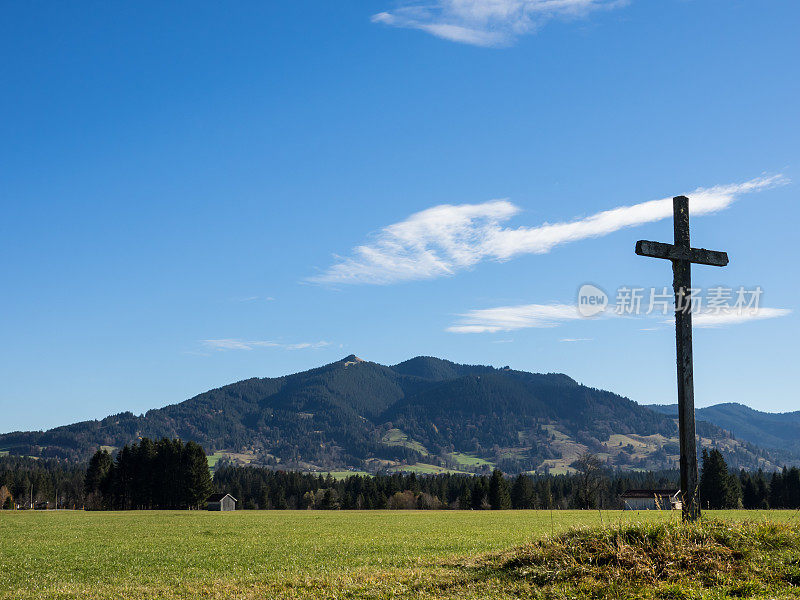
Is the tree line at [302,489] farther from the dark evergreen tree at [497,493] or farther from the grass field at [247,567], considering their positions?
the grass field at [247,567]

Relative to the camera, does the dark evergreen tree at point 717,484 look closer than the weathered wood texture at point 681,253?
No

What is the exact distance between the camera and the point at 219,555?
30.2m

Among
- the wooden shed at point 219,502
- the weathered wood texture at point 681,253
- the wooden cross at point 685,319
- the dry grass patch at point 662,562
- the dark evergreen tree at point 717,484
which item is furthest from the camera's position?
the wooden shed at point 219,502

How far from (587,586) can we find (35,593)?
15.6 meters

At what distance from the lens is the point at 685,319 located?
1794cm

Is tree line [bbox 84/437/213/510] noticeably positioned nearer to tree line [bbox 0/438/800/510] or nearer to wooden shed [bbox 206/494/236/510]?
tree line [bbox 0/438/800/510]

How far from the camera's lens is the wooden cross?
17312 mm

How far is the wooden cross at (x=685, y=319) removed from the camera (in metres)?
17.3

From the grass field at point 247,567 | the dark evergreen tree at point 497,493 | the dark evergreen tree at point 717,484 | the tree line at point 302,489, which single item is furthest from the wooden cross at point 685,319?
the dark evergreen tree at point 497,493

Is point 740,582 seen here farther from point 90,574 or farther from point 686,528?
point 90,574

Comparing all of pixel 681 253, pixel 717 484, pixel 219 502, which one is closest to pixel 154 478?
pixel 219 502

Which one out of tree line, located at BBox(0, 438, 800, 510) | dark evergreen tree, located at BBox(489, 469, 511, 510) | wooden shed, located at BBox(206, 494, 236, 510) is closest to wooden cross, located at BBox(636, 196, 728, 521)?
tree line, located at BBox(0, 438, 800, 510)

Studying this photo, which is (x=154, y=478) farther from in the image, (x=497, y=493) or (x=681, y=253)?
(x=681, y=253)

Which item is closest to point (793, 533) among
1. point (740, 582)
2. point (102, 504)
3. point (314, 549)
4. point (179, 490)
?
point (740, 582)
